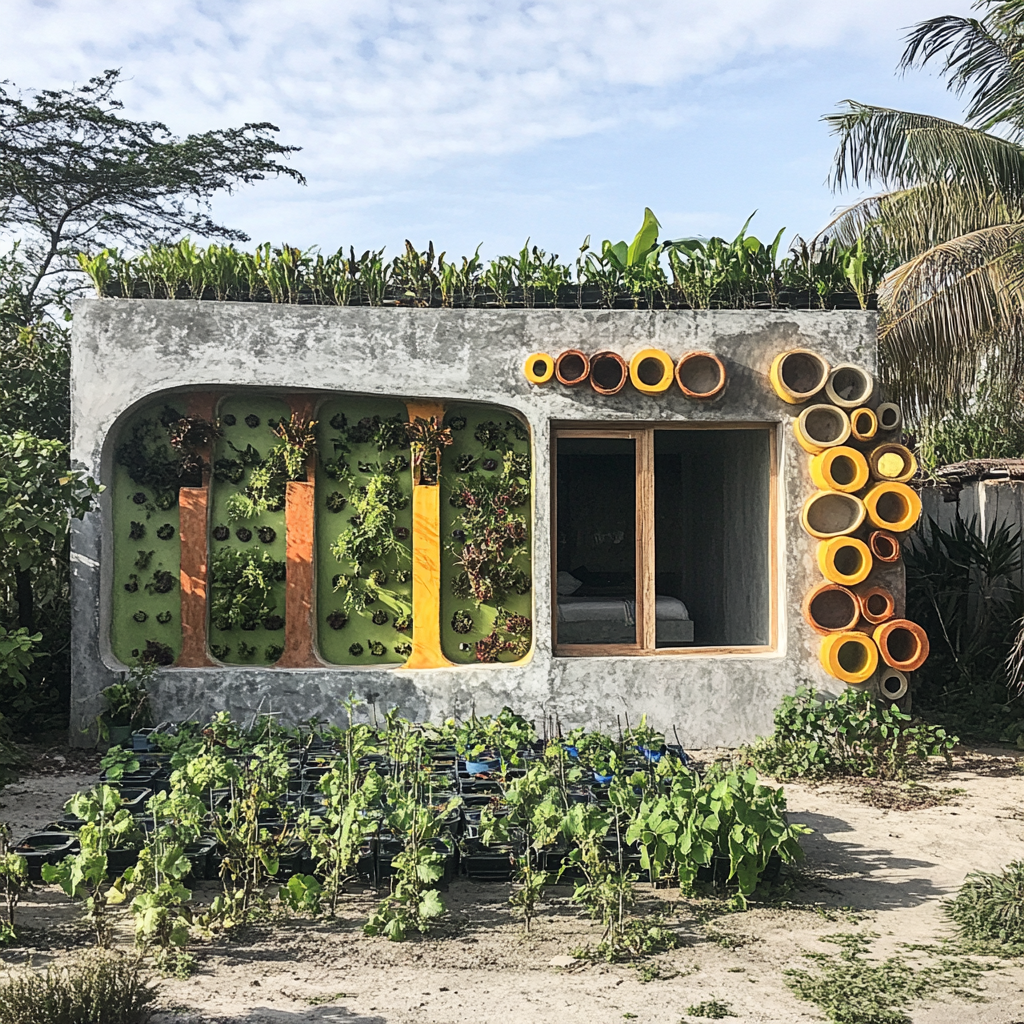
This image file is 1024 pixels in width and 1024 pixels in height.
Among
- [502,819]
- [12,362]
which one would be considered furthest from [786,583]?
[12,362]

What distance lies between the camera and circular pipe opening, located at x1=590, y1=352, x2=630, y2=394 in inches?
302

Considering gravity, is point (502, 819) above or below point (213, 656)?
below

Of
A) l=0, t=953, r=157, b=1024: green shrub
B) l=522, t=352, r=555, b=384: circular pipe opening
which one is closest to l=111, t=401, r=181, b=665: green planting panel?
l=522, t=352, r=555, b=384: circular pipe opening

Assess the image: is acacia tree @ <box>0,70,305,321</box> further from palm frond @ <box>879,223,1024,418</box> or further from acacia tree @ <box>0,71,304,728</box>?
palm frond @ <box>879,223,1024,418</box>

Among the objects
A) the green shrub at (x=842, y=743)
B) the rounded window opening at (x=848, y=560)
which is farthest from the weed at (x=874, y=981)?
the rounded window opening at (x=848, y=560)

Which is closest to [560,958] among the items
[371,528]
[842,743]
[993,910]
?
[993,910]

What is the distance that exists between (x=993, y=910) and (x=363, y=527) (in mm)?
4867

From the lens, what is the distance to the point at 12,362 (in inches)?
364

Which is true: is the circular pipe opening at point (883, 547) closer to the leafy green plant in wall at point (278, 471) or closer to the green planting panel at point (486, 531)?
the green planting panel at point (486, 531)

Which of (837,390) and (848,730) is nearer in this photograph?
(848,730)

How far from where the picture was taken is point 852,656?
7719 millimetres

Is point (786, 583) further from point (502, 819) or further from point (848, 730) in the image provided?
point (502, 819)

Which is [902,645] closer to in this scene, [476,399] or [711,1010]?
[476,399]

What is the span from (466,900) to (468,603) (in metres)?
3.37
